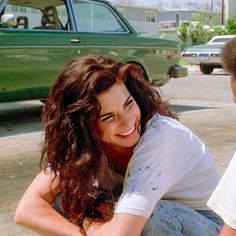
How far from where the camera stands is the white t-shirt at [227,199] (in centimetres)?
149

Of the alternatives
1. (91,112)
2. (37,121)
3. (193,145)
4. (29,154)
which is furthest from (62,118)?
(37,121)

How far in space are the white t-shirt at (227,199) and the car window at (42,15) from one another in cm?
595

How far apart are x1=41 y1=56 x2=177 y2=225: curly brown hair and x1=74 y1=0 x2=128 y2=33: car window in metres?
5.49

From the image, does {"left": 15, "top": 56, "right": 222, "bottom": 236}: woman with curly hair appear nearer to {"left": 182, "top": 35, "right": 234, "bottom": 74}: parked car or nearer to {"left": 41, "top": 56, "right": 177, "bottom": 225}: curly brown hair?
{"left": 41, "top": 56, "right": 177, "bottom": 225}: curly brown hair

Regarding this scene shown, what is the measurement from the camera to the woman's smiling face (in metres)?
2.06

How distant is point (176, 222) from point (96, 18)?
599cm

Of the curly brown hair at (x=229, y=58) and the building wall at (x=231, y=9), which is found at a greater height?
the curly brown hair at (x=229, y=58)

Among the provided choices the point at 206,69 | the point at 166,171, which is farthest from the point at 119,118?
the point at 206,69

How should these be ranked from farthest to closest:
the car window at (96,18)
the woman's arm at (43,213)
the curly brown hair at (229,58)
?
the car window at (96,18) → the woman's arm at (43,213) → the curly brown hair at (229,58)

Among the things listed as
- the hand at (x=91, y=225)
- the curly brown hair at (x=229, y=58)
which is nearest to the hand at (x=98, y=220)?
the hand at (x=91, y=225)

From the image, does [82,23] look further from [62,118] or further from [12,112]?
[62,118]

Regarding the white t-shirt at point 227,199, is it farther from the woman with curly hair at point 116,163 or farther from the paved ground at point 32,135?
the paved ground at point 32,135

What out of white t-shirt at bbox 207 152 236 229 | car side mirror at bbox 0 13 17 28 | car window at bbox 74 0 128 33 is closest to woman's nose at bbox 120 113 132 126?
white t-shirt at bbox 207 152 236 229

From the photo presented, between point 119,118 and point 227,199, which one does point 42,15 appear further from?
point 227,199
